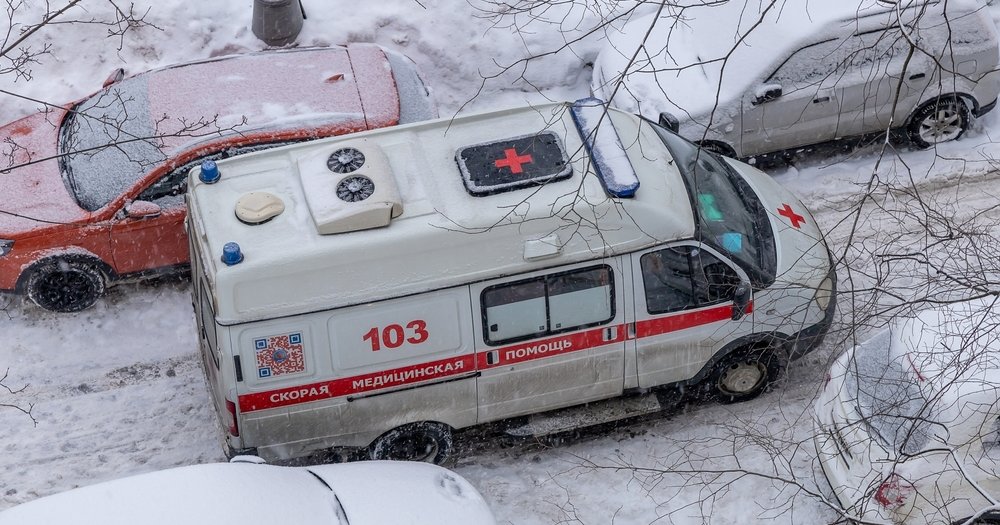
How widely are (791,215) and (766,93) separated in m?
2.02

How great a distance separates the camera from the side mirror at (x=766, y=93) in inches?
415

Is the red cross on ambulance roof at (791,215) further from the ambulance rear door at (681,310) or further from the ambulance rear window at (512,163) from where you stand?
the ambulance rear window at (512,163)

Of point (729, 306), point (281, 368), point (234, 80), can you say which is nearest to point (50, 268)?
point (234, 80)

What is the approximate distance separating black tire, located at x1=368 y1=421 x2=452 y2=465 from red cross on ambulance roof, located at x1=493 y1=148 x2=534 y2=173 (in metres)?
2.00

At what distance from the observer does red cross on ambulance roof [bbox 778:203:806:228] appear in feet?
29.2

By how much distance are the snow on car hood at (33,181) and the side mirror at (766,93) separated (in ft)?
20.5

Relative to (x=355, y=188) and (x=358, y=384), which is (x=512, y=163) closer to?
(x=355, y=188)

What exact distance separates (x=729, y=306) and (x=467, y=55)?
5.27 metres

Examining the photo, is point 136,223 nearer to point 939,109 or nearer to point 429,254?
point 429,254

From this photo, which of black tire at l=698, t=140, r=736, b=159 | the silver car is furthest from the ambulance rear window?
black tire at l=698, t=140, r=736, b=159

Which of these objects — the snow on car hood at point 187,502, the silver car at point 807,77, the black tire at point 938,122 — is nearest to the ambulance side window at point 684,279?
the silver car at point 807,77

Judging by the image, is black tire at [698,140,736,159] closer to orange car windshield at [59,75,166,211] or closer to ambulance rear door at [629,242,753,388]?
ambulance rear door at [629,242,753,388]

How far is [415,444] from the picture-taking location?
332 inches

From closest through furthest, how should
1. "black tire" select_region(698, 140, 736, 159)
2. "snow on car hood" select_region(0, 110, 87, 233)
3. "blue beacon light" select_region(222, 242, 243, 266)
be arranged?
"blue beacon light" select_region(222, 242, 243, 266) → "snow on car hood" select_region(0, 110, 87, 233) → "black tire" select_region(698, 140, 736, 159)
